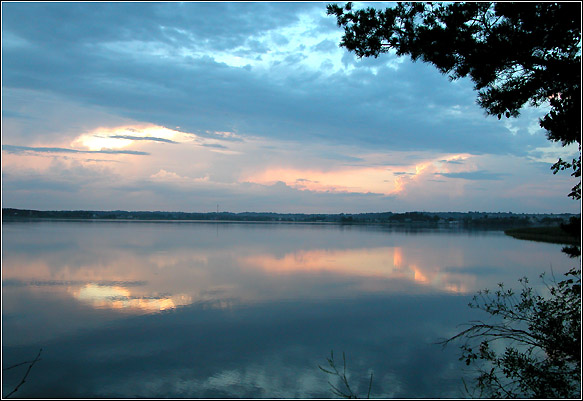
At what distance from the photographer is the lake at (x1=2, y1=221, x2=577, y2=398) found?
21.2 feet

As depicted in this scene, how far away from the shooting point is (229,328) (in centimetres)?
922

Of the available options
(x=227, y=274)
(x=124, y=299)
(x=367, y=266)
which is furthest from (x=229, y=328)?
(x=367, y=266)

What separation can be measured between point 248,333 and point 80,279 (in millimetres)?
8620

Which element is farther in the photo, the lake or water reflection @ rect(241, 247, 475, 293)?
water reflection @ rect(241, 247, 475, 293)

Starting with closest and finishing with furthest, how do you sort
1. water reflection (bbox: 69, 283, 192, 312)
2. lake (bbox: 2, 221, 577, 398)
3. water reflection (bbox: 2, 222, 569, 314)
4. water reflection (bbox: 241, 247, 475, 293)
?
lake (bbox: 2, 221, 577, 398) → water reflection (bbox: 69, 283, 192, 312) → water reflection (bbox: 2, 222, 569, 314) → water reflection (bbox: 241, 247, 475, 293)

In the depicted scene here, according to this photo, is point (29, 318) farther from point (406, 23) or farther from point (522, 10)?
point (522, 10)

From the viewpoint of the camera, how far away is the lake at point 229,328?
21.2ft

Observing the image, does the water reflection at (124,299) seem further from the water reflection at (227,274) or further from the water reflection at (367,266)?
the water reflection at (367,266)

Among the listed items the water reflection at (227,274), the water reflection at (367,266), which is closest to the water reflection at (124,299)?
the water reflection at (227,274)

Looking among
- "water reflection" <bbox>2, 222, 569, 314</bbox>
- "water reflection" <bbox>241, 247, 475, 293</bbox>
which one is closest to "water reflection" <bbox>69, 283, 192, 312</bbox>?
"water reflection" <bbox>2, 222, 569, 314</bbox>

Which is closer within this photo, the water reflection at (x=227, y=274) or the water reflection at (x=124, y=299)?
the water reflection at (x=124, y=299)

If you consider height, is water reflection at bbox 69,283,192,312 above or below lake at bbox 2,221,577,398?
above

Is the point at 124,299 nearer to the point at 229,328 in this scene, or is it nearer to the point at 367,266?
the point at 229,328

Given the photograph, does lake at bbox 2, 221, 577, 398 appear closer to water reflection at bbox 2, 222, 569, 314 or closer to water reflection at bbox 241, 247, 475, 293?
water reflection at bbox 2, 222, 569, 314
